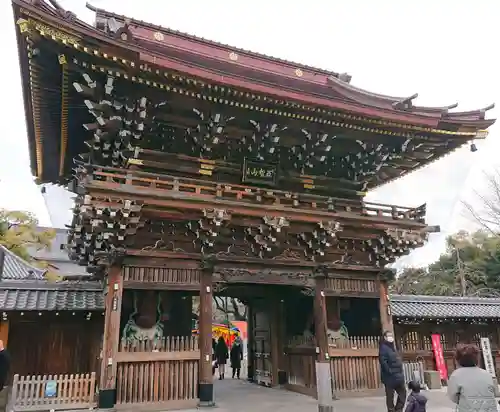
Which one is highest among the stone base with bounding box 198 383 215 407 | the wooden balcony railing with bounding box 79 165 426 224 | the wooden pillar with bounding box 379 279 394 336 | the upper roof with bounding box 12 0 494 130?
the upper roof with bounding box 12 0 494 130

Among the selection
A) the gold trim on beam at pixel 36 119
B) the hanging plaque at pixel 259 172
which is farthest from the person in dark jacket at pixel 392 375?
the gold trim on beam at pixel 36 119

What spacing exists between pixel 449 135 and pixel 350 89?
3.64 meters

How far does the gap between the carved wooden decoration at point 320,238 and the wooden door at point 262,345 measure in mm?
3542

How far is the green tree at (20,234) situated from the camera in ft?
76.3

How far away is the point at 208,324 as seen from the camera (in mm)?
10617

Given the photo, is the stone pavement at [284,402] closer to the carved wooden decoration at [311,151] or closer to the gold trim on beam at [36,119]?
the carved wooden decoration at [311,151]

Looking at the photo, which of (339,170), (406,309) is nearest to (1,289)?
(339,170)

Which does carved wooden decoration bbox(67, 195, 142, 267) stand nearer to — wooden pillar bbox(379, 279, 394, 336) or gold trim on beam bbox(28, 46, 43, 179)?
gold trim on beam bbox(28, 46, 43, 179)

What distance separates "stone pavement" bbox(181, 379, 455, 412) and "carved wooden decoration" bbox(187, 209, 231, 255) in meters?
4.00

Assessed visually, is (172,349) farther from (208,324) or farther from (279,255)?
(279,255)

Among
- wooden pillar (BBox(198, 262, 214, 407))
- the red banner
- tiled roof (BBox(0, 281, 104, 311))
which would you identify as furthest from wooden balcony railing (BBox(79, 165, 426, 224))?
the red banner

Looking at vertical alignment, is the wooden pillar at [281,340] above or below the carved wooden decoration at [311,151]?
below

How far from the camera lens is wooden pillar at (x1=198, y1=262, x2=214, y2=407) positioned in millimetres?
10109

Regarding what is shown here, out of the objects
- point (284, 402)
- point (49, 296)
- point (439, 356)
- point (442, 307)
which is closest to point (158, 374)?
point (284, 402)
